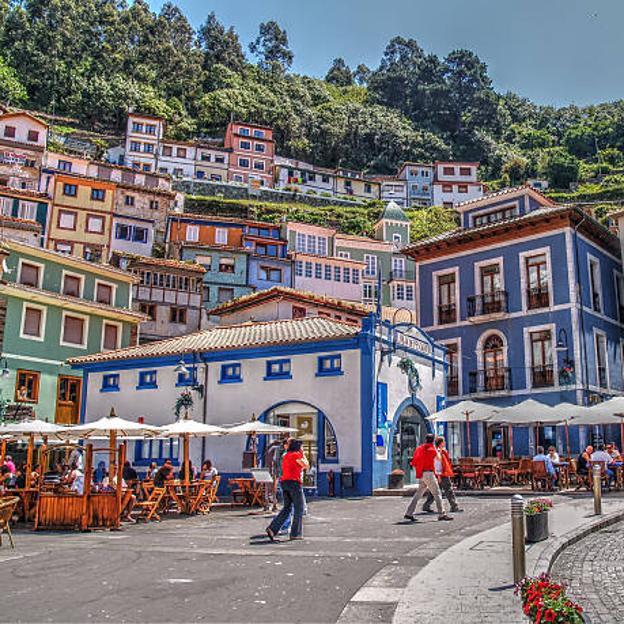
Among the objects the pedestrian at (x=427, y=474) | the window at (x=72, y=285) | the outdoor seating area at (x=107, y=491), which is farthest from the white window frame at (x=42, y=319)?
the pedestrian at (x=427, y=474)

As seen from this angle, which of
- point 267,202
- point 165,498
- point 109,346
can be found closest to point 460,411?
point 165,498

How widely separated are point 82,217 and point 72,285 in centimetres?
1956

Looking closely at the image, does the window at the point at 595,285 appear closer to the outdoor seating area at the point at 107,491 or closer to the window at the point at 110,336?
the outdoor seating area at the point at 107,491

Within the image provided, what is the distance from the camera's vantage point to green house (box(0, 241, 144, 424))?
3170 centimetres

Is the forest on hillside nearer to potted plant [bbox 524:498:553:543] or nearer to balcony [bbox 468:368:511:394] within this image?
balcony [bbox 468:368:511:394]

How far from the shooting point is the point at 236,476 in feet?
75.8

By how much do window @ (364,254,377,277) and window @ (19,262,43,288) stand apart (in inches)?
1342

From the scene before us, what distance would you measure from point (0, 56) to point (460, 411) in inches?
3358

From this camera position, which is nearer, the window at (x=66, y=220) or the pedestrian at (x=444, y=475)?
the pedestrian at (x=444, y=475)

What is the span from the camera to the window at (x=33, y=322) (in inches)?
1284

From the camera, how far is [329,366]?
21906mm

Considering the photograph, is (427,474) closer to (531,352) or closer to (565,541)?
(565,541)

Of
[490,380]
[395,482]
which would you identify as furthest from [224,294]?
[395,482]

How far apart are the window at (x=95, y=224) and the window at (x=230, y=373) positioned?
33.8 meters
